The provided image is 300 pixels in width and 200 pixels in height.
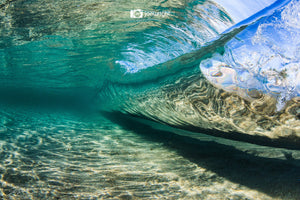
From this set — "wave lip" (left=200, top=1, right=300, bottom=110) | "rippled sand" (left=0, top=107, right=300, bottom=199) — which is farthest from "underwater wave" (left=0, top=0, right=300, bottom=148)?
"rippled sand" (left=0, top=107, right=300, bottom=199)

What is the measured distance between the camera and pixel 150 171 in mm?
2607

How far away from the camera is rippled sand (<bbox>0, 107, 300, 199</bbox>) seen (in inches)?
80.4

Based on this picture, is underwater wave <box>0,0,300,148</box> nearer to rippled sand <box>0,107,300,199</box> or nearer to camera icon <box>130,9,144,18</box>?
camera icon <box>130,9,144,18</box>

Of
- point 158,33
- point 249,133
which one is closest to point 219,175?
point 249,133

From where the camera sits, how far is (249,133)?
9.73 ft

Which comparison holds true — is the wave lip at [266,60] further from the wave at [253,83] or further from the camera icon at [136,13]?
the camera icon at [136,13]

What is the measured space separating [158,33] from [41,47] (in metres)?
6.71

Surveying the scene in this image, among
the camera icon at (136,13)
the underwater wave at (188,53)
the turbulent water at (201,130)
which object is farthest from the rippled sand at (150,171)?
the camera icon at (136,13)

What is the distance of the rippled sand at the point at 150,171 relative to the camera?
2.04m

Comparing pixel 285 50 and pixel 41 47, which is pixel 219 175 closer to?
pixel 285 50

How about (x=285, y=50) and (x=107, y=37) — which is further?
(x=107, y=37)
